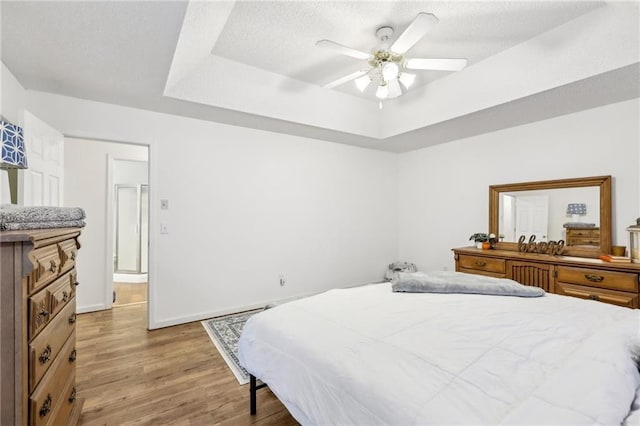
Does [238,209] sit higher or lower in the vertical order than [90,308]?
higher

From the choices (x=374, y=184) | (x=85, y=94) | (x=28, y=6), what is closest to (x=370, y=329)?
(x=28, y=6)

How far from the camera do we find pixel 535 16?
2.27 meters

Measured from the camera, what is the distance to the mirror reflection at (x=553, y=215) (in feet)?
9.91

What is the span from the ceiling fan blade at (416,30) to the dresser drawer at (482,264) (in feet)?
8.04

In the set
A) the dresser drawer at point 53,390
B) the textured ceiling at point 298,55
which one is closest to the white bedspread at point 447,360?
the dresser drawer at point 53,390

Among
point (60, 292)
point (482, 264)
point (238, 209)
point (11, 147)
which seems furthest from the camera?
point (238, 209)

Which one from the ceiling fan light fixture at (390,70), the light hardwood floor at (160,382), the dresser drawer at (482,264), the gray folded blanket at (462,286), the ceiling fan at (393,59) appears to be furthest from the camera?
the dresser drawer at (482,264)

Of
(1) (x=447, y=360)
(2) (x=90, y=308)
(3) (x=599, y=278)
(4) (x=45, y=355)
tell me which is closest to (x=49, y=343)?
(4) (x=45, y=355)

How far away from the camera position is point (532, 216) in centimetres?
343

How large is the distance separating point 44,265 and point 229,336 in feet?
6.33

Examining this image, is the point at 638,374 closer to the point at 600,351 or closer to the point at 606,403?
the point at 600,351

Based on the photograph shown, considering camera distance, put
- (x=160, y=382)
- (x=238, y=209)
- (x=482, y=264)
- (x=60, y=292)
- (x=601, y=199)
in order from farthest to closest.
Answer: (x=238, y=209)
(x=482, y=264)
(x=601, y=199)
(x=160, y=382)
(x=60, y=292)

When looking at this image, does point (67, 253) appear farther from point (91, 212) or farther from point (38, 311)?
point (91, 212)

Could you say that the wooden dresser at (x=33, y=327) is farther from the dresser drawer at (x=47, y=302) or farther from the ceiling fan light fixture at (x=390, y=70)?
the ceiling fan light fixture at (x=390, y=70)
